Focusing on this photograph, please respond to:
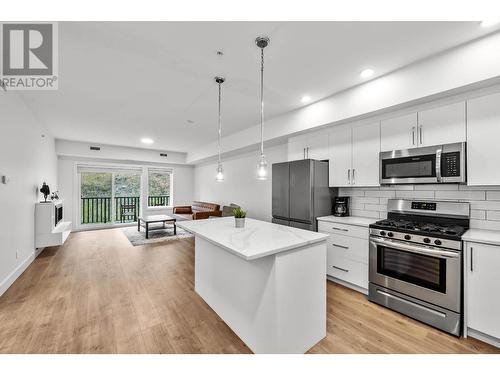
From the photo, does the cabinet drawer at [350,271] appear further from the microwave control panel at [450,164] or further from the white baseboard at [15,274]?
the white baseboard at [15,274]

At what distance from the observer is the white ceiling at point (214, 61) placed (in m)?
1.83

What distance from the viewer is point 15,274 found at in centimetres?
313

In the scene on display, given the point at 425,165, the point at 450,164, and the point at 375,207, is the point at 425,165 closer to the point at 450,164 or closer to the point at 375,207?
the point at 450,164

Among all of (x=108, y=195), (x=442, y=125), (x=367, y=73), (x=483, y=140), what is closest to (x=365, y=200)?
(x=442, y=125)

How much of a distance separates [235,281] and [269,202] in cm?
308

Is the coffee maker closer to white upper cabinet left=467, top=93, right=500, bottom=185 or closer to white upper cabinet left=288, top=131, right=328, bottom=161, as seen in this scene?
white upper cabinet left=288, top=131, right=328, bottom=161

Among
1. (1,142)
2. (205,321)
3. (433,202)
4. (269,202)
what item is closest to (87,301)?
(205,321)

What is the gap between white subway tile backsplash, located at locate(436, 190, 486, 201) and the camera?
230 cm

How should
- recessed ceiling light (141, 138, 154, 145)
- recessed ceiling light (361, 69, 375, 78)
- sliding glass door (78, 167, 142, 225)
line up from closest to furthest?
recessed ceiling light (361, 69, 375, 78), recessed ceiling light (141, 138, 154, 145), sliding glass door (78, 167, 142, 225)

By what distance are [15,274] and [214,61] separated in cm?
410

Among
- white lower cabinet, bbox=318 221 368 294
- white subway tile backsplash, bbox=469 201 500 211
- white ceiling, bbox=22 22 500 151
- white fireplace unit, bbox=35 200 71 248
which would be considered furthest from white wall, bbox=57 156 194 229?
white subway tile backsplash, bbox=469 201 500 211

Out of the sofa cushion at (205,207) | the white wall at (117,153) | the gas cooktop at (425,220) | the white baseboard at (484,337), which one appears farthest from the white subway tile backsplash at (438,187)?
the white wall at (117,153)

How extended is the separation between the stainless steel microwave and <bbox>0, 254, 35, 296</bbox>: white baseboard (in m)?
5.05

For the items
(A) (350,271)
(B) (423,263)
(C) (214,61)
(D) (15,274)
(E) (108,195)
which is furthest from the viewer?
(E) (108,195)
